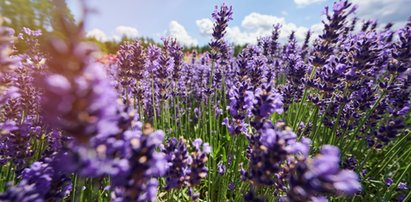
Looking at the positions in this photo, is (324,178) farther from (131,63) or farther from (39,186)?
(131,63)

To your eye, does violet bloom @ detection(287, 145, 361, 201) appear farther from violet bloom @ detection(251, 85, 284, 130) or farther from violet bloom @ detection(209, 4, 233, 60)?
violet bloom @ detection(209, 4, 233, 60)

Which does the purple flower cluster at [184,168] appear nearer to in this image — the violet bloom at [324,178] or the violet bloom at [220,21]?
the violet bloom at [324,178]

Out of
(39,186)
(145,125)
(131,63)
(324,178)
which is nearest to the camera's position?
(324,178)

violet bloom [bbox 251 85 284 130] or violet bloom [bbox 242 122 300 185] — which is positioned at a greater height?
violet bloom [bbox 251 85 284 130]

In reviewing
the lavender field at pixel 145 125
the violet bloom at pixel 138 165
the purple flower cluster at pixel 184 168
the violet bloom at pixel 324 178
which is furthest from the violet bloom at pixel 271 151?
the violet bloom at pixel 138 165

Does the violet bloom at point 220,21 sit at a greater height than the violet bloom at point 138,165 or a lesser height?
greater

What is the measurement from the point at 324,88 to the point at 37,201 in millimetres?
3148

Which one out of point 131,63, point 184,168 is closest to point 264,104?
point 184,168

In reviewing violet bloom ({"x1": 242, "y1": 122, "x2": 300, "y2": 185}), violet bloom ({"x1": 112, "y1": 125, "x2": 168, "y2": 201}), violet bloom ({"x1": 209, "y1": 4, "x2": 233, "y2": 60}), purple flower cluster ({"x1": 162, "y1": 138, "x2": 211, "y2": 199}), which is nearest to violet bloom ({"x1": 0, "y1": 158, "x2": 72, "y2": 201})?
violet bloom ({"x1": 112, "y1": 125, "x2": 168, "y2": 201})

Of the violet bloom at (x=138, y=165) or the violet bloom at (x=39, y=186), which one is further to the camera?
the violet bloom at (x=39, y=186)

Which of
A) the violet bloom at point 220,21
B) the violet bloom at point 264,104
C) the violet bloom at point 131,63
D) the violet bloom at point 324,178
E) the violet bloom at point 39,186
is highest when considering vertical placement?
the violet bloom at point 220,21

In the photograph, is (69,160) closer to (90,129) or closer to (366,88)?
(90,129)

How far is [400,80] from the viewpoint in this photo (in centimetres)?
375

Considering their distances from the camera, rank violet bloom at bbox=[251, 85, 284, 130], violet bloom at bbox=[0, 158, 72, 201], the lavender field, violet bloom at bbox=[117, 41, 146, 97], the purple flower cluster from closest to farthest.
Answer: the lavender field, violet bloom at bbox=[0, 158, 72, 201], the purple flower cluster, violet bloom at bbox=[251, 85, 284, 130], violet bloom at bbox=[117, 41, 146, 97]
